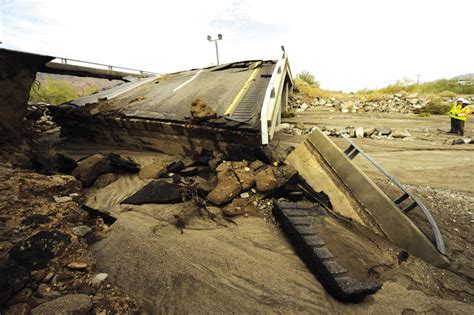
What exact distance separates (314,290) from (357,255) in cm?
73

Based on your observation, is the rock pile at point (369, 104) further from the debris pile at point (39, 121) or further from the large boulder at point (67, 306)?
the large boulder at point (67, 306)

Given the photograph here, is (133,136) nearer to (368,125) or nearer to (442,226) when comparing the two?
(442,226)

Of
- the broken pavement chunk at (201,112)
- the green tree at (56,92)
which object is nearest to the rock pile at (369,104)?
the broken pavement chunk at (201,112)

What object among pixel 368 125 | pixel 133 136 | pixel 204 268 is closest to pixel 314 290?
pixel 204 268

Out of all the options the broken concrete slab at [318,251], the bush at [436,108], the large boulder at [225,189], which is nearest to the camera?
the broken concrete slab at [318,251]

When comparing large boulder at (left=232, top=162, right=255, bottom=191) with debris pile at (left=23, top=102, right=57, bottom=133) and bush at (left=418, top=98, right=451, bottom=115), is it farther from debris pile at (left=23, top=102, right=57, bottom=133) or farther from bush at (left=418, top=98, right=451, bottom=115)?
bush at (left=418, top=98, right=451, bottom=115)

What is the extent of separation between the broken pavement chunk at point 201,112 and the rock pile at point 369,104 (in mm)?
10288

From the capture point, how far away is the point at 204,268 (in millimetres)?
2330

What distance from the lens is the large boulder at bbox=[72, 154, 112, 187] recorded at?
3871 mm

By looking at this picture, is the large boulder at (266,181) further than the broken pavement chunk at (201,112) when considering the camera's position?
No

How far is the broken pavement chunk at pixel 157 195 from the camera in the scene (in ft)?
11.1

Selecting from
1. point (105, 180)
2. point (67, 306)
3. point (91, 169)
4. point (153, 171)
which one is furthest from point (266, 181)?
point (91, 169)

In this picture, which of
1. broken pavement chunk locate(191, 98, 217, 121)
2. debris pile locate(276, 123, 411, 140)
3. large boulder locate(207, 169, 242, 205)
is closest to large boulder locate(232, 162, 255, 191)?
large boulder locate(207, 169, 242, 205)

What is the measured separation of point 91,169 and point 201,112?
2.14 meters
